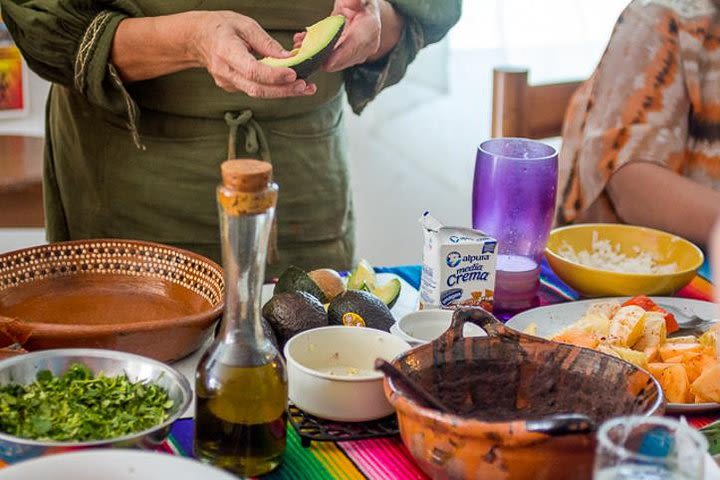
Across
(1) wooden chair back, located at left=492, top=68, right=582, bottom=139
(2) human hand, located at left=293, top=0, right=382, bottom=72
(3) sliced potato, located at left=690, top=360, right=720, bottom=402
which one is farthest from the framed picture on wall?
(3) sliced potato, located at left=690, top=360, right=720, bottom=402

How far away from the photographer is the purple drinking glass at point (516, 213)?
1.50 meters

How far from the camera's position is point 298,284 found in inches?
53.7

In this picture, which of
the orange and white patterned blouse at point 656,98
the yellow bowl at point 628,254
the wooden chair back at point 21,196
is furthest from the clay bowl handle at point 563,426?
the wooden chair back at point 21,196

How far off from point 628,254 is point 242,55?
2.40 feet

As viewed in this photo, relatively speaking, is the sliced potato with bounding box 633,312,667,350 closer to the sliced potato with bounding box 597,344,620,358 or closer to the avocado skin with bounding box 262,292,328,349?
the sliced potato with bounding box 597,344,620,358

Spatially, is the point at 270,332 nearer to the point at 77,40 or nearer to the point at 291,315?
the point at 291,315

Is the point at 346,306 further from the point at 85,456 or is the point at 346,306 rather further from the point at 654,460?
the point at 654,460

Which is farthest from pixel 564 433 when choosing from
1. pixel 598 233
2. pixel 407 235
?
pixel 407 235

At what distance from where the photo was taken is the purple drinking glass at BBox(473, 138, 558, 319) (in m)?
1.50

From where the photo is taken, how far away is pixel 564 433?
2.93 ft

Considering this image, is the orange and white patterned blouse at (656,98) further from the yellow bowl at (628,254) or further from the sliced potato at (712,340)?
the sliced potato at (712,340)

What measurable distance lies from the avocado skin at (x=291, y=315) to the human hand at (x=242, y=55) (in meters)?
0.31

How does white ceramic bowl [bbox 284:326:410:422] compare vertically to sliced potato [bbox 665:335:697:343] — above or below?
above

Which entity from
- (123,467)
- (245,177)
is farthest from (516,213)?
(123,467)
